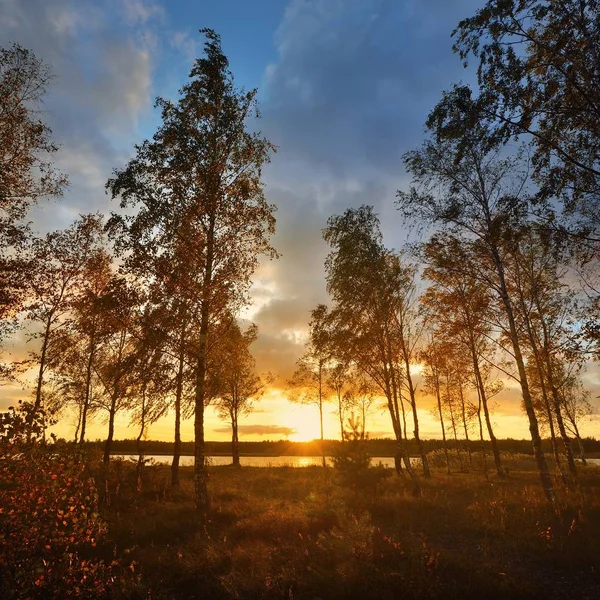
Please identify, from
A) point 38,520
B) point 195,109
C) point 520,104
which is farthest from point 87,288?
point 520,104

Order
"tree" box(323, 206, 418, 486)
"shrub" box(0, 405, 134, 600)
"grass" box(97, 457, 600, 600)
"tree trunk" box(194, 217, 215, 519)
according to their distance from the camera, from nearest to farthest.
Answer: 1. "shrub" box(0, 405, 134, 600)
2. "grass" box(97, 457, 600, 600)
3. "tree trunk" box(194, 217, 215, 519)
4. "tree" box(323, 206, 418, 486)

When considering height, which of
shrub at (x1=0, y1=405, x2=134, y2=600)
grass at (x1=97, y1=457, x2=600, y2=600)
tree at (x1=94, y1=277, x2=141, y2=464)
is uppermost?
tree at (x1=94, y1=277, x2=141, y2=464)

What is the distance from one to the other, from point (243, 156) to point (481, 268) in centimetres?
1141

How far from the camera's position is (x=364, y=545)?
9164 mm

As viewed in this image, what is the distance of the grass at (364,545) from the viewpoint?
8039mm

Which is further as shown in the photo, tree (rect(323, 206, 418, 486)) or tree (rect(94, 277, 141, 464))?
tree (rect(323, 206, 418, 486))

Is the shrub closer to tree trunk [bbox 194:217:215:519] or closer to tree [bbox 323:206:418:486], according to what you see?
tree trunk [bbox 194:217:215:519]

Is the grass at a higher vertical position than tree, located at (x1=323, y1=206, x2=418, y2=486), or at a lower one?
lower

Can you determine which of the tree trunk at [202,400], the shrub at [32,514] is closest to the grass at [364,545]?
the tree trunk at [202,400]

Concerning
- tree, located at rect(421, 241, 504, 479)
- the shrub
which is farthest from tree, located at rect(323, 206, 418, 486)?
the shrub

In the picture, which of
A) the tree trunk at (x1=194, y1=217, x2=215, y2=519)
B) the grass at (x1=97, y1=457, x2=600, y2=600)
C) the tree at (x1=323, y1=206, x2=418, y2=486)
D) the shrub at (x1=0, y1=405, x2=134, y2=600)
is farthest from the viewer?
the tree at (x1=323, y1=206, x2=418, y2=486)

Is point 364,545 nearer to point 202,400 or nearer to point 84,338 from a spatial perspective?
point 202,400

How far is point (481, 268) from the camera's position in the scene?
16.9m

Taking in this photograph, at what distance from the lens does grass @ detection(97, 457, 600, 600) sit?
8.04m
